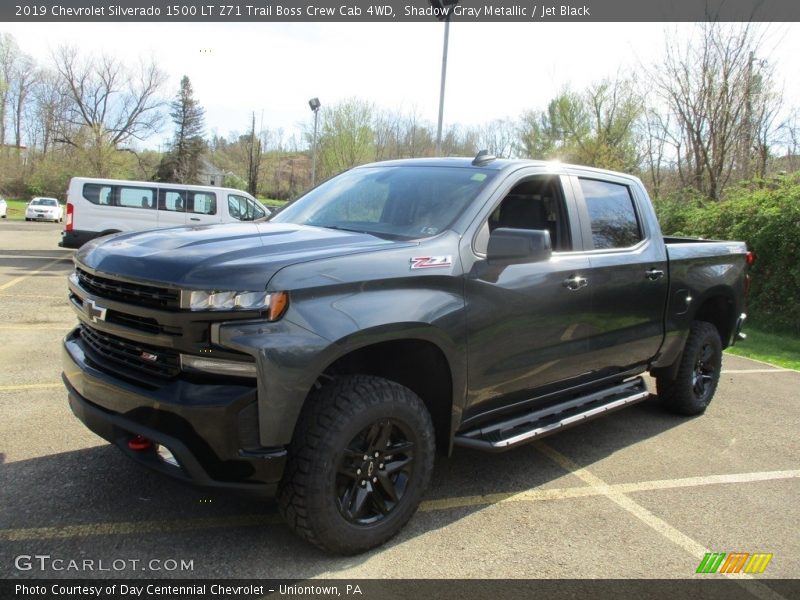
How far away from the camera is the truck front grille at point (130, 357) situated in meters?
2.63

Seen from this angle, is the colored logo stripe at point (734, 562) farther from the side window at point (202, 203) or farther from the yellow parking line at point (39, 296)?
the side window at point (202, 203)

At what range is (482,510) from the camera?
351 cm

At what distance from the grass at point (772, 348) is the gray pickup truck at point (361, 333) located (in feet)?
16.9

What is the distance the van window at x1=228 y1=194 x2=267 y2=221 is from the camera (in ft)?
54.5

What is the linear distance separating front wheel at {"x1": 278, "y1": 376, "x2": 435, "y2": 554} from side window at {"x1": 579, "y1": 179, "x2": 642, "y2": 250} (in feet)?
6.74

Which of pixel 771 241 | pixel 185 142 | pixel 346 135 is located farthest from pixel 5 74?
pixel 771 241

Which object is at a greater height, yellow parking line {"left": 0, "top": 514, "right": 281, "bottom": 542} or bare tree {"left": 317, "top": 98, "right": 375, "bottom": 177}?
bare tree {"left": 317, "top": 98, "right": 375, "bottom": 177}

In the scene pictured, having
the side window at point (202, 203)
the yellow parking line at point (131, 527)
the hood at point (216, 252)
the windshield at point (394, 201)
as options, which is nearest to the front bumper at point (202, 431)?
the hood at point (216, 252)

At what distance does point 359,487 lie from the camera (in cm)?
288

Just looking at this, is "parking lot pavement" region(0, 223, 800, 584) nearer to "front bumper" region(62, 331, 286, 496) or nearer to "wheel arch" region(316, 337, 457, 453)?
"front bumper" region(62, 331, 286, 496)

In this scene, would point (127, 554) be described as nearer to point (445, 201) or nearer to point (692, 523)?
point (445, 201)

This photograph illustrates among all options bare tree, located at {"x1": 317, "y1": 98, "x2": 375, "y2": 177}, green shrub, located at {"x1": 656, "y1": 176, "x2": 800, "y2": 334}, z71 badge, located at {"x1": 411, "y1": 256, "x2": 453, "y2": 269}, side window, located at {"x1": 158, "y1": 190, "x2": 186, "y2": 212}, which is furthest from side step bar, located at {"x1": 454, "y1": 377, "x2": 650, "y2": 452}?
bare tree, located at {"x1": 317, "y1": 98, "x2": 375, "y2": 177}

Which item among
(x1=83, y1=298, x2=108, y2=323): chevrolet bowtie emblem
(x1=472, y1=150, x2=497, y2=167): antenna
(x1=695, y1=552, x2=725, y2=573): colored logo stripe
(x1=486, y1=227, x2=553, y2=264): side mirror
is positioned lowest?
(x1=695, y1=552, x2=725, y2=573): colored logo stripe

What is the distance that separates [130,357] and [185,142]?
7055 cm
